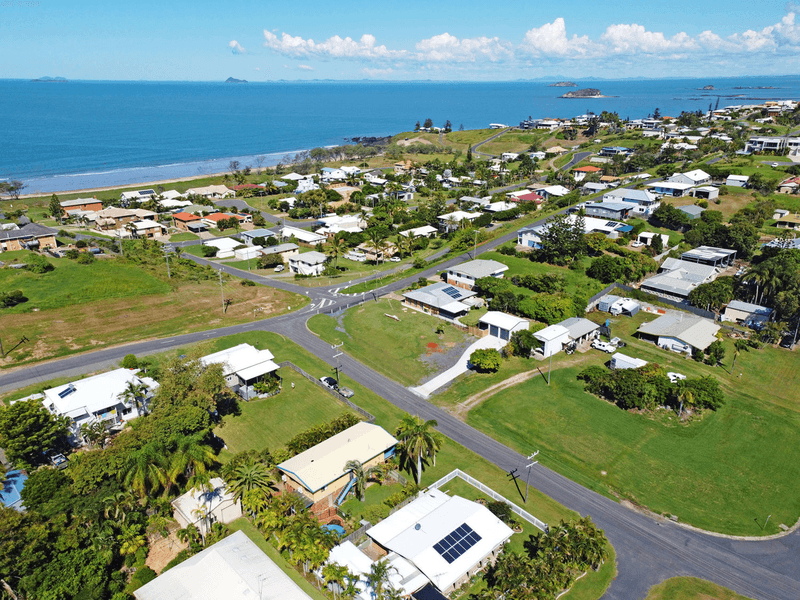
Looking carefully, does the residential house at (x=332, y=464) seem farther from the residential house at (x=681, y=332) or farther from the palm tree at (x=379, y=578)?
the residential house at (x=681, y=332)

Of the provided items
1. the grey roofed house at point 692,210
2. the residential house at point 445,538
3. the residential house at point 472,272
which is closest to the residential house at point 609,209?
the grey roofed house at point 692,210

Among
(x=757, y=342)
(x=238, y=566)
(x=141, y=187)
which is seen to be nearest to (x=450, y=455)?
(x=238, y=566)

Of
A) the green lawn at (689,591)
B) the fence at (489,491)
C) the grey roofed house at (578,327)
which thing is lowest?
the green lawn at (689,591)

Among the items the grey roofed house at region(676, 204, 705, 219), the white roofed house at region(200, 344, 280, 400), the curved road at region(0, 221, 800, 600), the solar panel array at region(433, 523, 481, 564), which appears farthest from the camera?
the grey roofed house at region(676, 204, 705, 219)

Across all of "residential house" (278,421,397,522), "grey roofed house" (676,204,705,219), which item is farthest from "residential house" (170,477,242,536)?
"grey roofed house" (676,204,705,219)

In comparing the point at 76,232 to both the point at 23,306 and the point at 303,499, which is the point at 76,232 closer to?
the point at 23,306

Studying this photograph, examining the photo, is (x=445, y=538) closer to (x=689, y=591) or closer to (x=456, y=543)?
(x=456, y=543)

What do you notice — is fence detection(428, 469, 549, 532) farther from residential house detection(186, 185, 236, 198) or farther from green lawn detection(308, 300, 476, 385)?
residential house detection(186, 185, 236, 198)
